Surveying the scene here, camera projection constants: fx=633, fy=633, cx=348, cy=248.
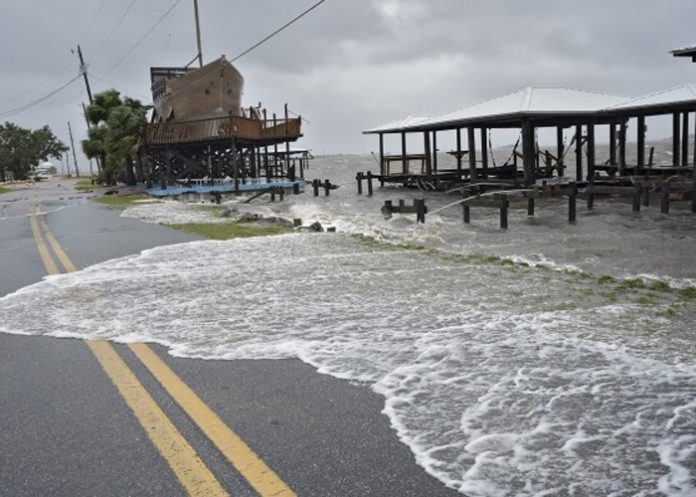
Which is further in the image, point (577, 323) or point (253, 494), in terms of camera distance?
point (577, 323)

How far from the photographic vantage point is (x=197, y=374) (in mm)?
4926

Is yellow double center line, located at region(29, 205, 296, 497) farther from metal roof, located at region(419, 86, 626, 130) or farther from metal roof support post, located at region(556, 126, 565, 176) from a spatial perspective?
metal roof support post, located at region(556, 126, 565, 176)

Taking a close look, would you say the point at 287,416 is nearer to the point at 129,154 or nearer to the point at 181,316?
the point at 181,316

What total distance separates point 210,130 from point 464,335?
116ft

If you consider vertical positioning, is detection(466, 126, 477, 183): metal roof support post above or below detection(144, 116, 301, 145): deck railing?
below

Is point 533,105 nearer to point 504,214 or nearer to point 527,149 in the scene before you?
point 527,149

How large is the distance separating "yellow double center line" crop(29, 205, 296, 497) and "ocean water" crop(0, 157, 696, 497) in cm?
52

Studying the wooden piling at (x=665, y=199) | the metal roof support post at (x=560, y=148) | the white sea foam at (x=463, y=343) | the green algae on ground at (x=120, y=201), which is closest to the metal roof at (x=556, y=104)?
the wooden piling at (x=665, y=199)

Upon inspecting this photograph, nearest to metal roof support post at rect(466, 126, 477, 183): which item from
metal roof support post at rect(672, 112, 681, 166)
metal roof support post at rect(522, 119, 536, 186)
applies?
metal roof support post at rect(522, 119, 536, 186)

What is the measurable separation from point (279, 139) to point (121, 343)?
38.6 m

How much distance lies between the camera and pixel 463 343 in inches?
218

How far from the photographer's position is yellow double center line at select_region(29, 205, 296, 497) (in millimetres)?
3209

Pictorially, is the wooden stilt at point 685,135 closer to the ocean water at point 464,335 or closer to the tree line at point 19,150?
the ocean water at point 464,335

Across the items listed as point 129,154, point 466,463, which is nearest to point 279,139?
point 129,154
